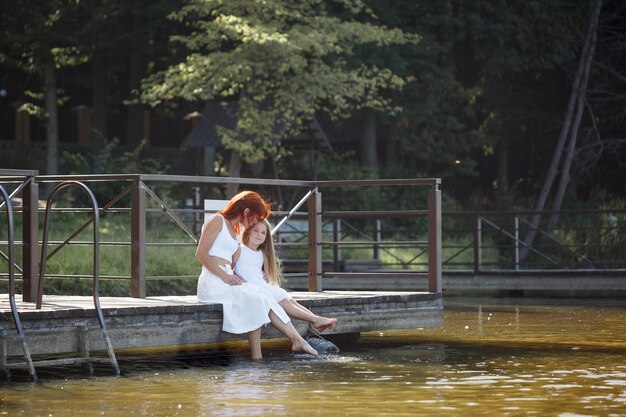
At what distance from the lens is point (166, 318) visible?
11.1 metres

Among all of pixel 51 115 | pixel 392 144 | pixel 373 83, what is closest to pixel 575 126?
pixel 373 83

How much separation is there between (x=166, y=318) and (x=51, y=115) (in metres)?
23.8

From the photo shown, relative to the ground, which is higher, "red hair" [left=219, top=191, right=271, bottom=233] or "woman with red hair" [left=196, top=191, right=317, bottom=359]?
"red hair" [left=219, top=191, right=271, bottom=233]

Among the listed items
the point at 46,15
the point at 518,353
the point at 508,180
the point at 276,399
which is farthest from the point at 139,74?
the point at 276,399

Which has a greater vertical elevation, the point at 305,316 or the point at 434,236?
the point at 434,236

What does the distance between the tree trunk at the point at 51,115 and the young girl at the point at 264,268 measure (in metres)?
22.5

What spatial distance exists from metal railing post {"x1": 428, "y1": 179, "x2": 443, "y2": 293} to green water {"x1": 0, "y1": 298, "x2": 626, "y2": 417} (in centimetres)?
61

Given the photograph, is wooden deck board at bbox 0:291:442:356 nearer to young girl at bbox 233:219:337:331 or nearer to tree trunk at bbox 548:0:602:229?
young girl at bbox 233:219:337:331

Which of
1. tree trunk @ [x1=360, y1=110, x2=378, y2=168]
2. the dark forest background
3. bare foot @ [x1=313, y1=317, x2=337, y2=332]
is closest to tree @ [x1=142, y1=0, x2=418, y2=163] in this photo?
the dark forest background

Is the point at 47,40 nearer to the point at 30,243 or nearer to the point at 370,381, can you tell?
the point at 30,243

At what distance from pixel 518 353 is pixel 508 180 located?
25.3 metres

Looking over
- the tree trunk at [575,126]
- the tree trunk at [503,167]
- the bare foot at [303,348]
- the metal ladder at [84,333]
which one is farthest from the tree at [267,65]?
the metal ladder at [84,333]

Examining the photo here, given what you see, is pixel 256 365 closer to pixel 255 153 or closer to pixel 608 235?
pixel 608 235

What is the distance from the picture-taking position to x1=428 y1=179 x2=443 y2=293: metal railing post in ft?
44.0
